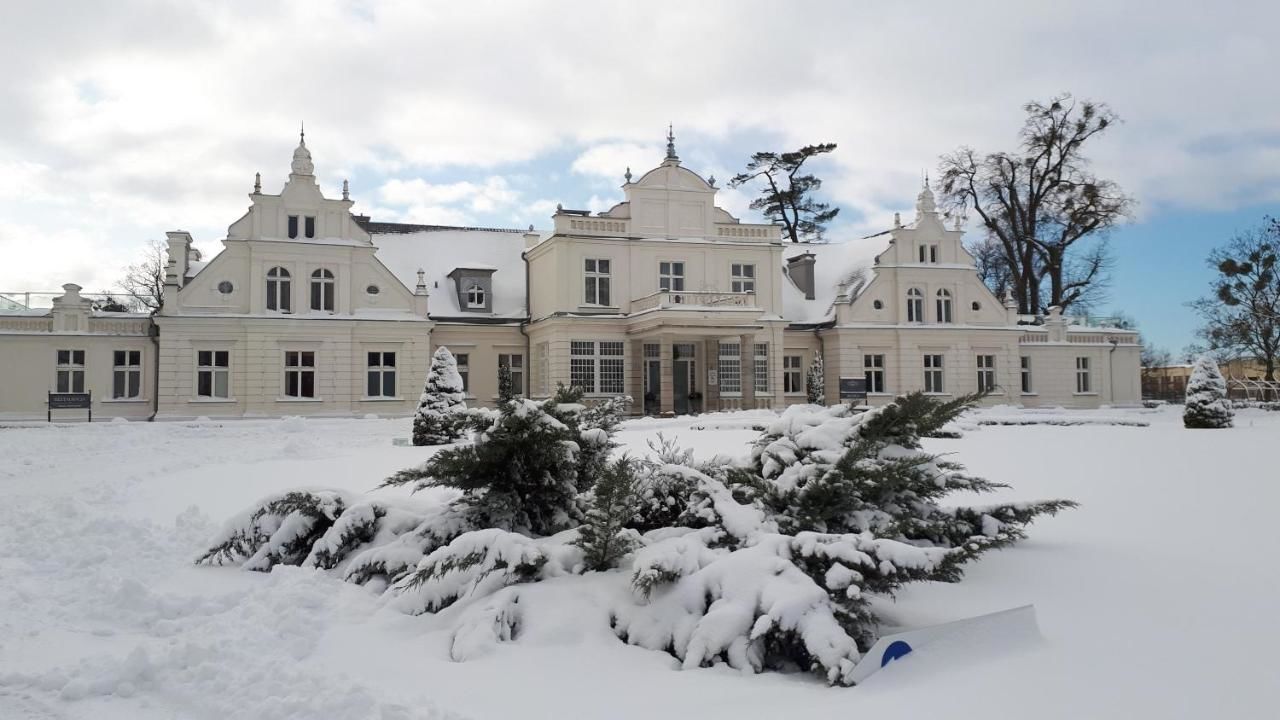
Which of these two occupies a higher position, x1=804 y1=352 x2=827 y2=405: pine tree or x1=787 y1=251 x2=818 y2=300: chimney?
x1=787 y1=251 x2=818 y2=300: chimney

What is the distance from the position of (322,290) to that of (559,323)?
7.91m

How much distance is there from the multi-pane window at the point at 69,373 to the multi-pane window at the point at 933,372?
97.3ft

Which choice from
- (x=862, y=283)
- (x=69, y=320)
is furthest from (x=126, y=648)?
(x=862, y=283)

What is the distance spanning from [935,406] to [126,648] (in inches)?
199

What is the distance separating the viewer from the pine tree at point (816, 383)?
32594 mm

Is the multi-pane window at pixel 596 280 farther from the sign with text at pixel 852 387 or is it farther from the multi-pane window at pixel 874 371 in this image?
the multi-pane window at pixel 874 371

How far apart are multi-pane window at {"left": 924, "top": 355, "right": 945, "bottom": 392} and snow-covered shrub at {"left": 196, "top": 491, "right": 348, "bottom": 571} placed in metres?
31.9

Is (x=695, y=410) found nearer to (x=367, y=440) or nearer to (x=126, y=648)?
(x=367, y=440)

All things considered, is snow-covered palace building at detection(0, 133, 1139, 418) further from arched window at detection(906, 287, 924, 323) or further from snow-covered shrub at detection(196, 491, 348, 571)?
snow-covered shrub at detection(196, 491, 348, 571)

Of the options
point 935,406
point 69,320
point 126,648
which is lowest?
point 126,648

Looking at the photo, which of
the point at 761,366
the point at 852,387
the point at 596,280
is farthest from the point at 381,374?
the point at 852,387

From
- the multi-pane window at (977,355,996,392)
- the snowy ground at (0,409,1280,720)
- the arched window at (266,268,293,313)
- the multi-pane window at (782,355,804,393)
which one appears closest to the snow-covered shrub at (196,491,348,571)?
the snowy ground at (0,409,1280,720)

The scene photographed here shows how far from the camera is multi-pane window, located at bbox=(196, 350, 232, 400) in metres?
29.2

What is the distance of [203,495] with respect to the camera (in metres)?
10.8
